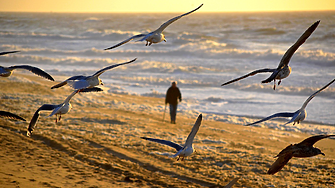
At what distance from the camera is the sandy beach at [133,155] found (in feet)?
21.6

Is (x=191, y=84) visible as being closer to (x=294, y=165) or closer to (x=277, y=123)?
(x=277, y=123)

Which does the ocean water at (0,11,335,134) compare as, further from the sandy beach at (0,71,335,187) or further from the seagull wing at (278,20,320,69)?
the seagull wing at (278,20,320,69)

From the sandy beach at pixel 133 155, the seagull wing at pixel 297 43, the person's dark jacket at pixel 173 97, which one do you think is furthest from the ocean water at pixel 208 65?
the seagull wing at pixel 297 43

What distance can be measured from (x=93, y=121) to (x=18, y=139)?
10.1 feet

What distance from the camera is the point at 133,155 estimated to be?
8188 millimetres

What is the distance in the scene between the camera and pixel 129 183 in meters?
6.52

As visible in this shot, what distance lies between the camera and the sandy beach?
6574 millimetres

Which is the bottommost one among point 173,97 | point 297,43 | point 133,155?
point 133,155

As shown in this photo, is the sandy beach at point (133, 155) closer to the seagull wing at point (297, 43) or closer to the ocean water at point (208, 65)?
the seagull wing at point (297, 43)

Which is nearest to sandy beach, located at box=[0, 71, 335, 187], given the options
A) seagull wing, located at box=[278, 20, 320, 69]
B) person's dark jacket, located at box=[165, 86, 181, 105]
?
person's dark jacket, located at box=[165, 86, 181, 105]

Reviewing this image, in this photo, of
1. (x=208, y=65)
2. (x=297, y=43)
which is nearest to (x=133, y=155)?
(x=297, y=43)

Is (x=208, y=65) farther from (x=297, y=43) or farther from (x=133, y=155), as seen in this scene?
(x=297, y=43)

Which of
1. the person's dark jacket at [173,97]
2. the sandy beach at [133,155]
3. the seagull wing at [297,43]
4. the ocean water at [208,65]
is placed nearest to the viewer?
the seagull wing at [297,43]

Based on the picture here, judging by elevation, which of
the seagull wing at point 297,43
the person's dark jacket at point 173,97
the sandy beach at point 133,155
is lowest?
the sandy beach at point 133,155
